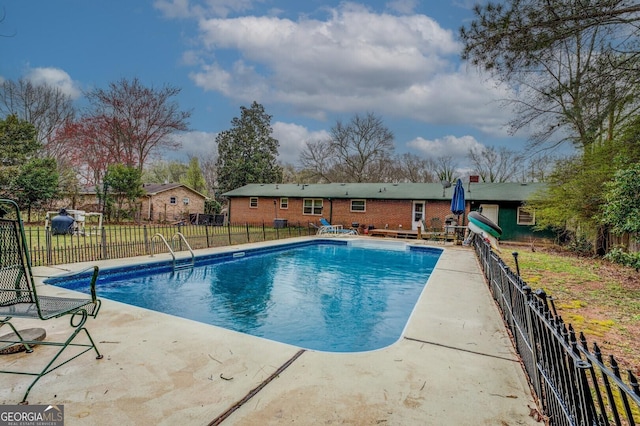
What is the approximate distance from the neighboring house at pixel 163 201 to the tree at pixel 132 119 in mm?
2269

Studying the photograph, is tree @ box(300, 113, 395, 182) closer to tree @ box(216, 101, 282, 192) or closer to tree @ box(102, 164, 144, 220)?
tree @ box(216, 101, 282, 192)

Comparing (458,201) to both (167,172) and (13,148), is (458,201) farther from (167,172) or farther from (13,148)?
(167,172)

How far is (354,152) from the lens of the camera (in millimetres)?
35406

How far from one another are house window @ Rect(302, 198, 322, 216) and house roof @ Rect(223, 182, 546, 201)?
460 mm

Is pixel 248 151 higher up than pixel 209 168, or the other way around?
pixel 248 151

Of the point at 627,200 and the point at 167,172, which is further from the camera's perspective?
the point at 167,172

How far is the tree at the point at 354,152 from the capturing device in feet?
114

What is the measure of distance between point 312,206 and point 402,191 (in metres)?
6.03

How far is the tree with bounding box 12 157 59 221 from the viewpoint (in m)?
17.0

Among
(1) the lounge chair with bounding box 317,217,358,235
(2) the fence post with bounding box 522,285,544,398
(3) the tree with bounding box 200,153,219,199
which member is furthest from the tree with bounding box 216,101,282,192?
(2) the fence post with bounding box 522,285,544,398

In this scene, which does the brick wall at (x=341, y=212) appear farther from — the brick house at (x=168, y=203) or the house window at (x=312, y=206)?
the brick house at (x=168, y=203)

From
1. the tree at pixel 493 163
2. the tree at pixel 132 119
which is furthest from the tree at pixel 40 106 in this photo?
the tree at pixel 493 163

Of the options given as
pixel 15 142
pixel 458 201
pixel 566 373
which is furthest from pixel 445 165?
pixel 566 373

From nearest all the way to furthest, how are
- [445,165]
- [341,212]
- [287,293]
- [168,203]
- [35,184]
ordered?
[287,293] < [35,184] < [341,212] < [168,203] < [445,165]
